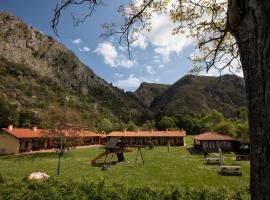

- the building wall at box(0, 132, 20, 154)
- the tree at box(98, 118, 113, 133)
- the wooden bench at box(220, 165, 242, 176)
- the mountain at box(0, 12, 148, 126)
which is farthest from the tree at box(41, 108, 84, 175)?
the mountain at box(0, 12, 148, 126)

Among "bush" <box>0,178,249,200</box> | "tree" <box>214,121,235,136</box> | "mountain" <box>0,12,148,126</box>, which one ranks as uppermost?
"mountain" <box>0,12,148,126</box>

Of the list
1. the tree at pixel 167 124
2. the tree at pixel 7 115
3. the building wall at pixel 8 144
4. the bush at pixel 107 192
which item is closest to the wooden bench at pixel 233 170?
the bush at pixel 107 192

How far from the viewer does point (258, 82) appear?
259 centimetres

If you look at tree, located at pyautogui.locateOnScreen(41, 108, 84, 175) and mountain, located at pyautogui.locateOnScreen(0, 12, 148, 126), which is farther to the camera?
mountain, located at pyautogui.locateOnScreen(0, 12, 148, 126)

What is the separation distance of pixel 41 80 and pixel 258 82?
15791cm

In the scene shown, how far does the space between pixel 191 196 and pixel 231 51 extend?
5.94 m

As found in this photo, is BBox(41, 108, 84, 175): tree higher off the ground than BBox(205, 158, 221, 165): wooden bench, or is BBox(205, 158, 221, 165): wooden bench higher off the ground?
BBox(41, 108, 84, 175): tree

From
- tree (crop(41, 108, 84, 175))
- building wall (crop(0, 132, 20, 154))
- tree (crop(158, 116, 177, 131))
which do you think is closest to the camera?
tree (crop(41, 108, 84, 175))

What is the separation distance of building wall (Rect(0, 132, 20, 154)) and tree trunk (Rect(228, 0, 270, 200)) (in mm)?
49077

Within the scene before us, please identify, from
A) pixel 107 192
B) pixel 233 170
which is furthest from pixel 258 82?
pixel 233 170

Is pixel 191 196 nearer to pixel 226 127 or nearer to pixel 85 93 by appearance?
pixel 226 127

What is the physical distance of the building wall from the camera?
148ft

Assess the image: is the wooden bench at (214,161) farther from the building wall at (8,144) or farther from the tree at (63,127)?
the building wall at (8,144)

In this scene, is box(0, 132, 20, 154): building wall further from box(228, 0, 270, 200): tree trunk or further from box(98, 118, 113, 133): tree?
box(228, 0, 270, 200): tree trunk
